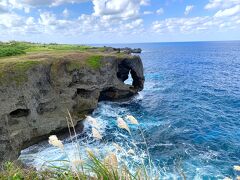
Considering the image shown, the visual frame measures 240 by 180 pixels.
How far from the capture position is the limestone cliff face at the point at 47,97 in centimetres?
3070

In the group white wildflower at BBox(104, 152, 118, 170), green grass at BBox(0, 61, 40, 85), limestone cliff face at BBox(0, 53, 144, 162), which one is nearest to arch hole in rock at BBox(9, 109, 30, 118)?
limestone cliff face at BBox(0, 53, 144, 162)

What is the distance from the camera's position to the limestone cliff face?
30.7m

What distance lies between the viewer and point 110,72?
48.1 metres

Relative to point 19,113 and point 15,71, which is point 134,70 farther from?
point 19,113

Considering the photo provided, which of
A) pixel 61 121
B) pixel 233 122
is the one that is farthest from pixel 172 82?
pixel 61 121

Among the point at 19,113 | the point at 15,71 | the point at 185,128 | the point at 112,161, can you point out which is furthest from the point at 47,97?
the point at 112,161

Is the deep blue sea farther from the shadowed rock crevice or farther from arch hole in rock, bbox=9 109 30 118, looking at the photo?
arch hole in rock, bbox=9 109 30 118

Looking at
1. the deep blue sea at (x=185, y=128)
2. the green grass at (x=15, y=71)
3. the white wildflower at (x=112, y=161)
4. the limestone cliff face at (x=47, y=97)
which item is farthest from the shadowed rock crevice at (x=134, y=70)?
the white wildflower at (x=112, y=161)

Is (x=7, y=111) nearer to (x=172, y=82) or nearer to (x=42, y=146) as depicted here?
(x=42, y=146)

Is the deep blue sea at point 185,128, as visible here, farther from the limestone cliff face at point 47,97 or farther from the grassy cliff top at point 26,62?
the grassy cliff top at point 26,62

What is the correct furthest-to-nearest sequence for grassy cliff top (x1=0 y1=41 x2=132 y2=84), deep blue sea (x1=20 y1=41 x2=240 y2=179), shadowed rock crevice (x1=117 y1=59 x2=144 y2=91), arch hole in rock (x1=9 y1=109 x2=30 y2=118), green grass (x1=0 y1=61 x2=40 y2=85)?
1. shadowed rock crevice (x1=117 y1=59 x2=144 y2=91)
2. grassy cliff top (x1=0 y1=41 x2=132 y2=84)
3. arch hole in rock (x1=9 y1=109 x2=30 y2=118)
4. green grass (x1=0 y1=61 x2=40 y2=85)
5. deep blue sea (x1=20 y1=41 x2=240 y2=179)

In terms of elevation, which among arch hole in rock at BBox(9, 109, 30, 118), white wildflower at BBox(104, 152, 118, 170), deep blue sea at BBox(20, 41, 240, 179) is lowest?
deep blue sea at BBox(20, 41, 240, 179)

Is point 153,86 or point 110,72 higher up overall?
point 110,72

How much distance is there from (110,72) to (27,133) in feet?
64.7
